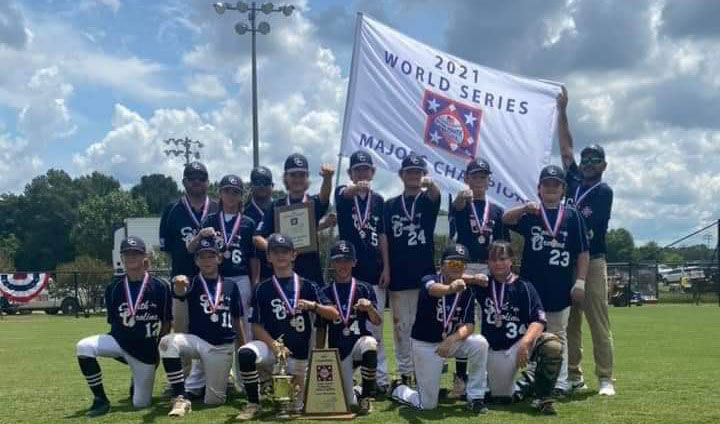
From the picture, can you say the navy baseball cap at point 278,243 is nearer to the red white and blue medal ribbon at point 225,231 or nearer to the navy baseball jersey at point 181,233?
the red white and blue medal ribbon at point 225,231

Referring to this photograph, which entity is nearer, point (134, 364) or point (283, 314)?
point (283, 314)

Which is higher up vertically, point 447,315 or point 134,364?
point 447,315

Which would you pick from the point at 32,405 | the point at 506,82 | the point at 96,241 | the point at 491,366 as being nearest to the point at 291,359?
the point at 491,366

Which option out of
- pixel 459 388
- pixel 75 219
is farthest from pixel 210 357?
pixel 75 219

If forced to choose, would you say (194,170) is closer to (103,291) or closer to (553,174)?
(553,174)

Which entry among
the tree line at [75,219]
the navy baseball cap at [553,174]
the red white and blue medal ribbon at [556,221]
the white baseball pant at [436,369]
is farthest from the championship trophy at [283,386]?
the tree line at [75,219]

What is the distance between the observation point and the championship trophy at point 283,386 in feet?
22.2

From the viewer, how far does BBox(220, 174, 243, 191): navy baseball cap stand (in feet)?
26.9

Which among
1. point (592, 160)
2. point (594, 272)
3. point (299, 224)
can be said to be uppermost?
point (592, 160)

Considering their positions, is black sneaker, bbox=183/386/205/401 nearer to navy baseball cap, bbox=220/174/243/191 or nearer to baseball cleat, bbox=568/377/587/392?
navy baseball cap, bbox=220/174/243/191

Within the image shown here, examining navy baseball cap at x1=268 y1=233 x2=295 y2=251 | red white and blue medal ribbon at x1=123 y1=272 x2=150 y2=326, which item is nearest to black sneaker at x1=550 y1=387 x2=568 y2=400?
navy baseball cap at x1=268 y1=233 x2=295 y2=251

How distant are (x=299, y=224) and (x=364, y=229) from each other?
29.3 inches

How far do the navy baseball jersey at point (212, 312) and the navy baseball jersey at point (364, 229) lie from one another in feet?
4.67

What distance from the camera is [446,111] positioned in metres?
9.92
